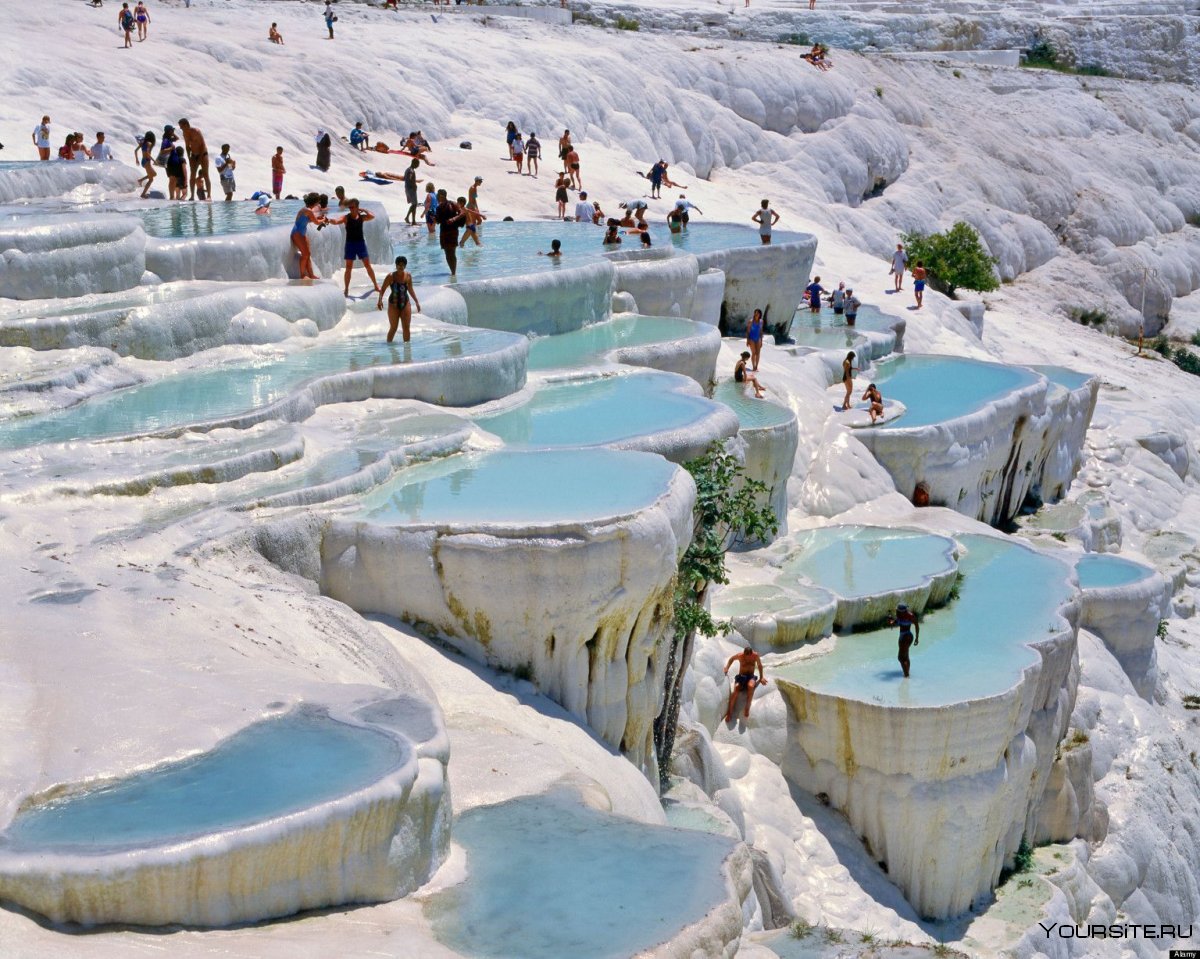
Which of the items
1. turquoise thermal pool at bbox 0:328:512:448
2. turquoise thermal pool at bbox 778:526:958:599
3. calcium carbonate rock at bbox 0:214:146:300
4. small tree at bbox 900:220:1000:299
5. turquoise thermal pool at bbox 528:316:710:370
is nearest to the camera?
turquoise thermal pool at bbox 0:328:512:448

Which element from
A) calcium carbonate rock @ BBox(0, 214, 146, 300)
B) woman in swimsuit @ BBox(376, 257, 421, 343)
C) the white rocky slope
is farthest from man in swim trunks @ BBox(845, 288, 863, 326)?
calcium carbonate rock @ BBox(0, 214, 146, 300)

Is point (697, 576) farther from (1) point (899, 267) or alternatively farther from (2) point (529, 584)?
(1) point (899, 267)

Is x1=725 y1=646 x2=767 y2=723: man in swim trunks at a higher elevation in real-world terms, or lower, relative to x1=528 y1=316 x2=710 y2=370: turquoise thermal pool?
lower

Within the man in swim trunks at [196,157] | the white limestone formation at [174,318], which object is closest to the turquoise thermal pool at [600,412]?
the white limestone formation at [174,318]

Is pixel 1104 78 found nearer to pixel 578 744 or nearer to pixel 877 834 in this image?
pixel 877 834

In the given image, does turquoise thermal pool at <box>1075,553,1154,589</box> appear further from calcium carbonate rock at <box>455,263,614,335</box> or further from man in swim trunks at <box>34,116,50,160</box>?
man in swim trunks at <box>34,116,50,160</box>

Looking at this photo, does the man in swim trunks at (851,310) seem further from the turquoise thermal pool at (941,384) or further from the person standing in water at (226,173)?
the person standing in water at (226,173)
